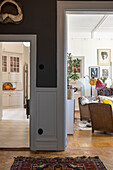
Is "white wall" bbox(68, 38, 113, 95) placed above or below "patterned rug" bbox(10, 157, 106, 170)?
above

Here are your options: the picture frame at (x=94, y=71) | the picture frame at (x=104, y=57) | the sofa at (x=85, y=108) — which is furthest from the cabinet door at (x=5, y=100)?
the sofa at (x=85, y=108)

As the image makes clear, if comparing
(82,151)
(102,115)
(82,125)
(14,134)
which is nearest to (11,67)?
(82,125)

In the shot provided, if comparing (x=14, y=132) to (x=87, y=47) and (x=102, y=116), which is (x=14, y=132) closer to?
(x=102, y=116)

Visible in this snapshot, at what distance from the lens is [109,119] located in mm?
5582

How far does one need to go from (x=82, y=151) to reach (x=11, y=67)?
7.81m

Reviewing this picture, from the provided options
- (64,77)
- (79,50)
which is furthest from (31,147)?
(79,50)

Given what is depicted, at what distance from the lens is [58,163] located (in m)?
3.54

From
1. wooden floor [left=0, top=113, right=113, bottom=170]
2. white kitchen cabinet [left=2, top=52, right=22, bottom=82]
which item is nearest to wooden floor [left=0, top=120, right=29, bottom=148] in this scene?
wooden floor [left=0, top=113, right=113, bottom=170]

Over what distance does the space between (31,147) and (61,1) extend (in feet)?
9.03

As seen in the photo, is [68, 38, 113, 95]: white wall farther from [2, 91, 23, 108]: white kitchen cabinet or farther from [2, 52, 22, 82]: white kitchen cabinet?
[2, 91, 23, 108]: white kitchen cabinet

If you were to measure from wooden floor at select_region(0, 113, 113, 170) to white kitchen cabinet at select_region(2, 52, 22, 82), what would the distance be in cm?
656

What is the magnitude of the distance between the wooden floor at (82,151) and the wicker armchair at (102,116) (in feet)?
1.16

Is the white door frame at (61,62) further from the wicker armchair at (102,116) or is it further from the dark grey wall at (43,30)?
the wicker armchair at (102,116)

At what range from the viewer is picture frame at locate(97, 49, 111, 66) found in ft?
32.4
